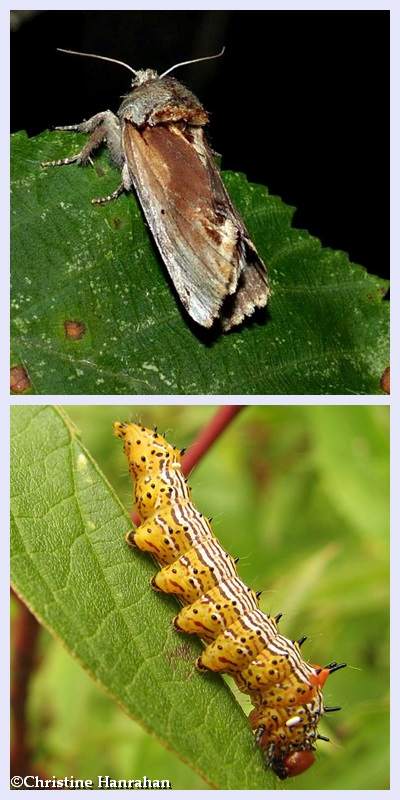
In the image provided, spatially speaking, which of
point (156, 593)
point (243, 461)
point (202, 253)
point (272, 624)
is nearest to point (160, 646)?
point (156, 593)

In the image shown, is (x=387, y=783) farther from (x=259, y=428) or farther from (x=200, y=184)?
(x=200, y=184)

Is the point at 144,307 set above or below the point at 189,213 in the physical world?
below

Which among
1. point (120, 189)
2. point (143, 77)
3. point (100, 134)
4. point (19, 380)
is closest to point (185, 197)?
point (120, 189)

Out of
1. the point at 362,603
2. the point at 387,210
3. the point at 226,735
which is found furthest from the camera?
the point at 387,210

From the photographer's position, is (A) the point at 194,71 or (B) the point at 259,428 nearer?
(A) the point at 194,71

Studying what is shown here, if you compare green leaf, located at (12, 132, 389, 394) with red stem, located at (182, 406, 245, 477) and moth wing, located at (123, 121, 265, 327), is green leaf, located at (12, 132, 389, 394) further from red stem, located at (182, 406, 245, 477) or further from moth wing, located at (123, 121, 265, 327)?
red stem, located at (182, 406, 245, 477)

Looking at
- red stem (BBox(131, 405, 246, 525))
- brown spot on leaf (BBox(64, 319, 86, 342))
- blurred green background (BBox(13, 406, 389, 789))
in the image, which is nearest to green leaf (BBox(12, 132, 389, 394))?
brown spot on leaf (BBox(64, 319, 86, 342))

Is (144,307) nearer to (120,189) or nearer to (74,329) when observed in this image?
(74,329)
